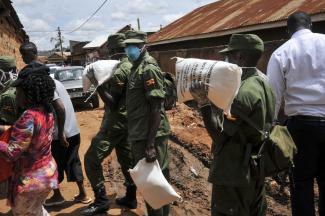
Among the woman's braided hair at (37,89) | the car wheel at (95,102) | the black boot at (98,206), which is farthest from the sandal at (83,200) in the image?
the car wheel at (95,102)

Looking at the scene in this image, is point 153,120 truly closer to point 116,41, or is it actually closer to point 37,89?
point 37,89

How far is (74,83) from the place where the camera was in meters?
16.6

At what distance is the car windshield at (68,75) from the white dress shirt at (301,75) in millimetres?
13845

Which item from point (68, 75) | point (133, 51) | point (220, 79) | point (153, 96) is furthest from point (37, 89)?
point (68, 75)

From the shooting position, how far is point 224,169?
118 inches

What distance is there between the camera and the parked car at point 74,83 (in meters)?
16.2

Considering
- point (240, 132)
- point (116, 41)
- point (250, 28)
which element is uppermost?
point (250, 28)

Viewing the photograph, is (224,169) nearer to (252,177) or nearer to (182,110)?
(252,177)

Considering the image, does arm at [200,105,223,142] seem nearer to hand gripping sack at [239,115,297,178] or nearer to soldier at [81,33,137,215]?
hand gripping sack at [239,115,297,178]

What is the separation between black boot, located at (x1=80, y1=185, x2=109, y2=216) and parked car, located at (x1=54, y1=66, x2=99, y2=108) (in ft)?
37.4

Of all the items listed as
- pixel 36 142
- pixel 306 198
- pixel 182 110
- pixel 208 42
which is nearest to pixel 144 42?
pixel 36 142

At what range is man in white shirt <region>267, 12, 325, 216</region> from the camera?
371cm

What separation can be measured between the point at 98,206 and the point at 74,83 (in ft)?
40.1

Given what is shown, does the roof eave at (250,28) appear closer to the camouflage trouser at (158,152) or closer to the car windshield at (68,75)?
the car windshield at (68,75)
